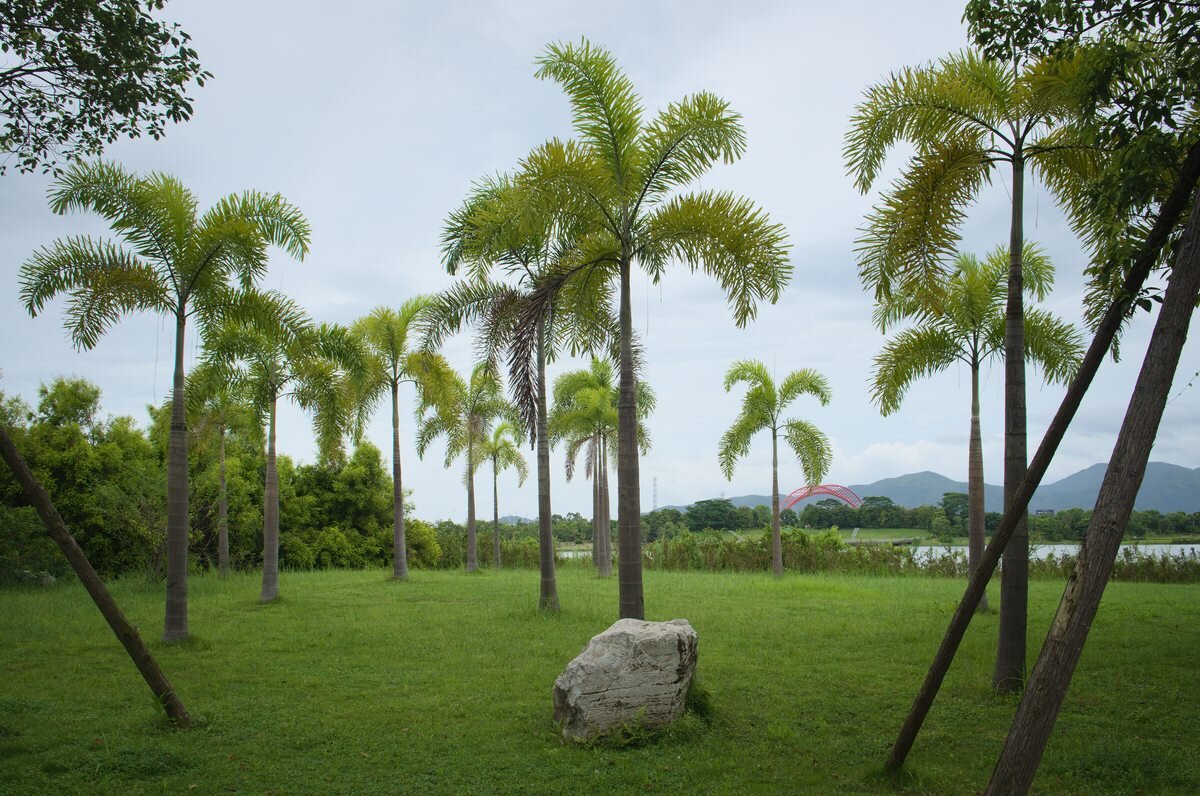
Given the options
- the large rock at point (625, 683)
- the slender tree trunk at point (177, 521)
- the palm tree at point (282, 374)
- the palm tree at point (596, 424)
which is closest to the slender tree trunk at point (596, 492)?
the palm tree at point (596, 424)

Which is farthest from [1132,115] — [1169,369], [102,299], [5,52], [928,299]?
[102,299]

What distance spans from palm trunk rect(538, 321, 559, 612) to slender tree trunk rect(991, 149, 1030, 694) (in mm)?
7877

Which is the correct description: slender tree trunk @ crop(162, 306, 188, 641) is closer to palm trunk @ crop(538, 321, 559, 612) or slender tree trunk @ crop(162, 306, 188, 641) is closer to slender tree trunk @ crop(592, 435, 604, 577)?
palm trunk @ crop(538, 321, 559, 612)

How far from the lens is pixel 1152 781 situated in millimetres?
5379

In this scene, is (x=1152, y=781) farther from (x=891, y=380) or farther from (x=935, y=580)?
(x=935, y=580)

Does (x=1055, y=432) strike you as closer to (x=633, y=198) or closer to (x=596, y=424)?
(x=633, y=198)

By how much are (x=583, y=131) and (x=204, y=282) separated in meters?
6.25

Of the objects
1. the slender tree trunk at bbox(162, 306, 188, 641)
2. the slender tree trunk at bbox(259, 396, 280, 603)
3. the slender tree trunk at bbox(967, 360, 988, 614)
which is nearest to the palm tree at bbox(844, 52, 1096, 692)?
the slender tree trunk at bbox(967, 360, 988, 614)

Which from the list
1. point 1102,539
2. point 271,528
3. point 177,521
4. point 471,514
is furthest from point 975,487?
point 471,514

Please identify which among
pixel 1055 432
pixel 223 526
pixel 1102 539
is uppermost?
pixel 1055 432

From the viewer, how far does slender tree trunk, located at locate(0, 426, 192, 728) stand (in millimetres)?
6055

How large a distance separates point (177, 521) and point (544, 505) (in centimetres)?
608

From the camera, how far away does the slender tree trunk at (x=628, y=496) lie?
8.84m

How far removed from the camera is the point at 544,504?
14500mm
